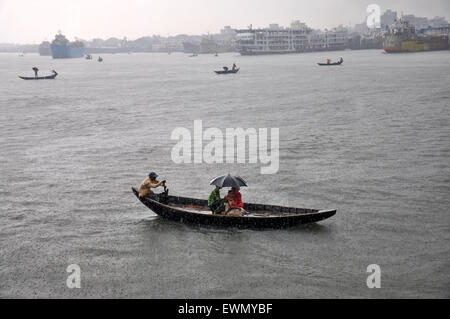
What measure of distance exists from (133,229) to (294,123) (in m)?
25.2

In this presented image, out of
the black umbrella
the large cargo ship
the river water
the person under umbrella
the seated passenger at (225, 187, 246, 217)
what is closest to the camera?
the river water

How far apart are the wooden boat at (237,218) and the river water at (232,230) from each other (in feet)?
1.33

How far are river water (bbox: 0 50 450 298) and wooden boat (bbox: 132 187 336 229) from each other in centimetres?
40

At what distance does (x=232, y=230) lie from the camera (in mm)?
17500

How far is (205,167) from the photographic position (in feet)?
88.4

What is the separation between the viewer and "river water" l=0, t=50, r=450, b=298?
1416cm

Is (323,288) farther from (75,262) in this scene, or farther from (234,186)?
(75,262)

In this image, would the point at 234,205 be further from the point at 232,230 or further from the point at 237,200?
the point at 232,230

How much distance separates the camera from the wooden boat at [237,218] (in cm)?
1714

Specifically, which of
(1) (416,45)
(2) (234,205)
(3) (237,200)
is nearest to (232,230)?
(2) (234,205)

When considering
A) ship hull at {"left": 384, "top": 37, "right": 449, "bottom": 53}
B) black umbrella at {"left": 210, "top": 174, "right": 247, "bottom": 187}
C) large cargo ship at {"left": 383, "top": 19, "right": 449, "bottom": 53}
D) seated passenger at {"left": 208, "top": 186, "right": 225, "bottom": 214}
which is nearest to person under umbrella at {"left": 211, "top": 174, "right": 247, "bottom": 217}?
black umbrella at {"left": 210, "top": 174, "right": 247, "bottom": 187}

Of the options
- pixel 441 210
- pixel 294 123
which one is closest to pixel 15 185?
pixel 441 210

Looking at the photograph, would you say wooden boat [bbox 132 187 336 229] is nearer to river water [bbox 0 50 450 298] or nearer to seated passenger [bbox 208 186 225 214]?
seated passenger [bbox 208 186 225 214]
